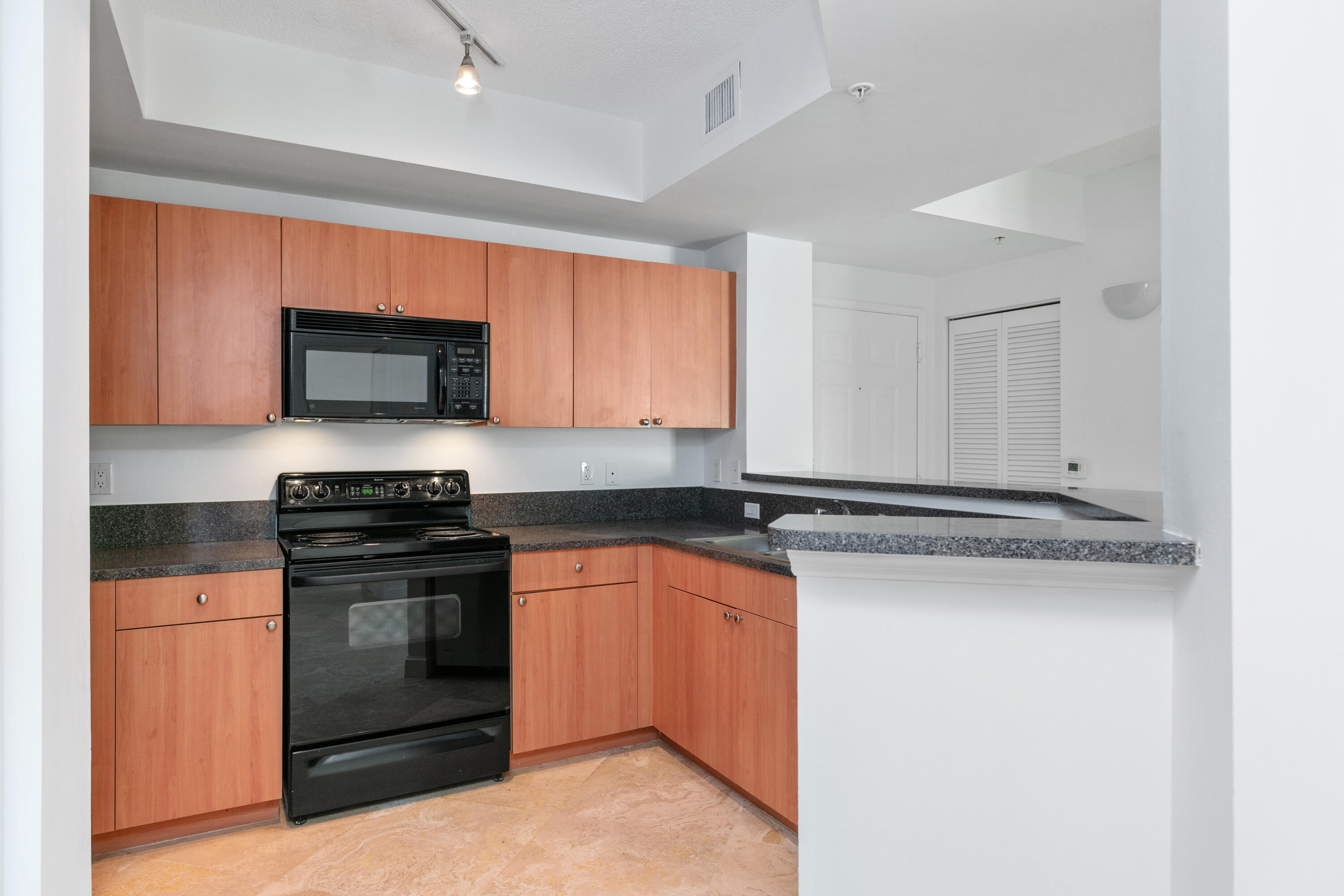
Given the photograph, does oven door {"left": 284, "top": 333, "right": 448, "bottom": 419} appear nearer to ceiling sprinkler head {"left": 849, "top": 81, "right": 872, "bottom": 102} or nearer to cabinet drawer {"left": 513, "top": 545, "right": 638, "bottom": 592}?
cabinet drawer {"left": 513, "top": 545, "right": 638, "bottom": 592}

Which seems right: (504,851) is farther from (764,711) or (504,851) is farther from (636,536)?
(636,536)

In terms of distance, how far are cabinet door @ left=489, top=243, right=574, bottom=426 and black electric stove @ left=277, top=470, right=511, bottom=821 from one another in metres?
0.56

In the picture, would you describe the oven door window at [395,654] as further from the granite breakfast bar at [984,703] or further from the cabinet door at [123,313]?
the granite breakfast bar at [984,703]

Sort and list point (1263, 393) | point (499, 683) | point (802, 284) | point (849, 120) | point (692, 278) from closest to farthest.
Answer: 1. point (1263, 393)
2. point (849, 120)
3. point (499, 683)
4. point (692, 278)
5. point (802, 284)

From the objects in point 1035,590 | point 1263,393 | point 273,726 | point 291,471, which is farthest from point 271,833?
point 1263,393

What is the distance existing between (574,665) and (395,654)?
680mm

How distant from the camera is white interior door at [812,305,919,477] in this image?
4258 mm

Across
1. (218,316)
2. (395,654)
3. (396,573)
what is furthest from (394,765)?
(218,316)

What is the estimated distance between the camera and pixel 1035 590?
108 cm

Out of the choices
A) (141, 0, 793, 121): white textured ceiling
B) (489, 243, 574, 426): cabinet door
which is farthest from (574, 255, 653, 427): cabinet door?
(141, 0, 793, 121): white textured ceiling

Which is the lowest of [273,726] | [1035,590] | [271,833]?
[271,833]
